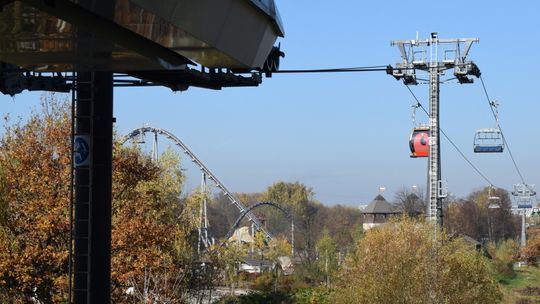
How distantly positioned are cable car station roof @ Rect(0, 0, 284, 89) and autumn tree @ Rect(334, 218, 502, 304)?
17303 mm

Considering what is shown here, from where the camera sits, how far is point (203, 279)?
35.8 meters

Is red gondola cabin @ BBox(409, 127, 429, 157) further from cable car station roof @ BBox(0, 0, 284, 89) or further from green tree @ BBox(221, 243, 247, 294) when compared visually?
cable car station roof @ BBox(0, 0, 284, 89)

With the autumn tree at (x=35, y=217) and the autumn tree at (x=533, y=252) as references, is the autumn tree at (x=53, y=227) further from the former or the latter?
the autumn tree at (x=533, y=252)

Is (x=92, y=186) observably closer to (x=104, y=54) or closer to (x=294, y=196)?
(x=104, y=54)

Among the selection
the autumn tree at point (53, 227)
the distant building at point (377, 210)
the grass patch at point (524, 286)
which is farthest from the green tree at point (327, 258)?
the distant building at point (377, 210)

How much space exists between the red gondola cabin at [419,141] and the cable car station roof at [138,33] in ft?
96.6

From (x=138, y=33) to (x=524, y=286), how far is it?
67.7 meters

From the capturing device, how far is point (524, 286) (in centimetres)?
7256

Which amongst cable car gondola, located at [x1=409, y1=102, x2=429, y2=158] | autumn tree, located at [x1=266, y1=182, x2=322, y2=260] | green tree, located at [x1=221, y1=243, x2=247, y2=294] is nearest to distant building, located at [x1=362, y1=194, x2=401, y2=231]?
autumn tree, located at [x1=266, y1=182, x2=322, y2=260]

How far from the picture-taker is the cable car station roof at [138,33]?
27.3 ft

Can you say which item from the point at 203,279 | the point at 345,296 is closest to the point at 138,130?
the point at 203,279

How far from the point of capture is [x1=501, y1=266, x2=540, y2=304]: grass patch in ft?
180

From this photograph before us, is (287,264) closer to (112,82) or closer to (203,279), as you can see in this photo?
(203,279)

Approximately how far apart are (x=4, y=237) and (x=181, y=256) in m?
9.54
